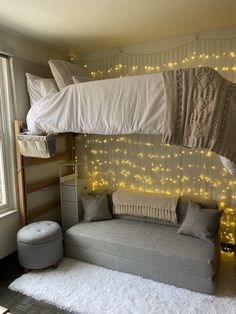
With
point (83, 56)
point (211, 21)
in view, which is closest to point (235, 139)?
point (211, 21)

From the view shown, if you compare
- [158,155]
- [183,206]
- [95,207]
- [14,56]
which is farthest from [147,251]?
[14,56]

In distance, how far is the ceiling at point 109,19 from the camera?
2.16 metres

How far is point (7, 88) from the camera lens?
111 inches

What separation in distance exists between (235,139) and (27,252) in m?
2.26

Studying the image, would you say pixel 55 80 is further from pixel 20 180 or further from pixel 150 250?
pixel 150 250

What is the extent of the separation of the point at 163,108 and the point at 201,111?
29 centimetres

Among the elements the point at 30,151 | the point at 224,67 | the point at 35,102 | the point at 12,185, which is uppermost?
the point at 224,67

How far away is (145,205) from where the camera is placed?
307 centimetres

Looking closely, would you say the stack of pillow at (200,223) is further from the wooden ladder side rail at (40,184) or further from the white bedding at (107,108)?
the wooden ladder side rail at (40,184)

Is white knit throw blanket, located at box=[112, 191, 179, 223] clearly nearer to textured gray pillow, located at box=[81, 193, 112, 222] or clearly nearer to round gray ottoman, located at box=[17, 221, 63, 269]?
textured gray pillow, located at box=[81, 193, 112, 222]

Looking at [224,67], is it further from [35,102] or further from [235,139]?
[35,102]

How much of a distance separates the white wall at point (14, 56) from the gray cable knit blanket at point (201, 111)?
1917mm

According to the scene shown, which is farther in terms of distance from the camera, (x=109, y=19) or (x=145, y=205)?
(x=145, y=205)

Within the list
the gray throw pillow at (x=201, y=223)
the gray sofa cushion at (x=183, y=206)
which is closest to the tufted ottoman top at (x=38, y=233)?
the gray sofa cushion at (x=183, y=206)
